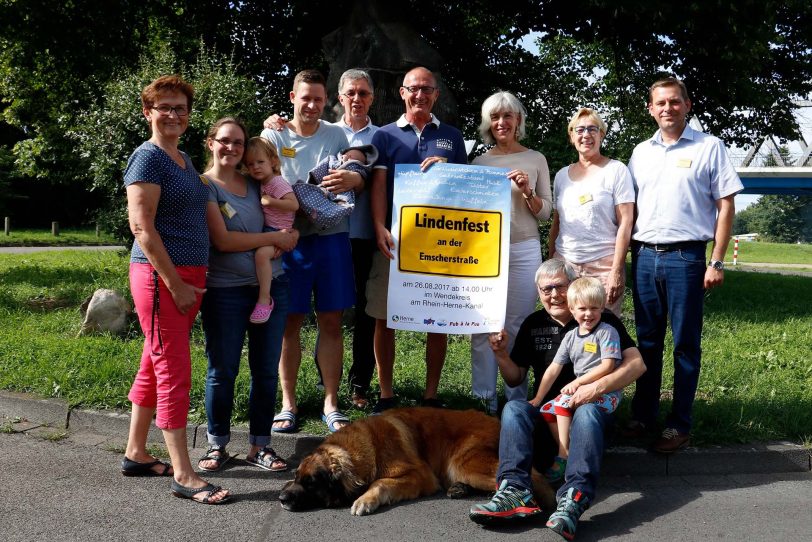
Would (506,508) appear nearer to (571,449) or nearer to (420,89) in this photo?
(571,449)

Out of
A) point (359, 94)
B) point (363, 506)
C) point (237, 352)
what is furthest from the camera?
point (359, 94)

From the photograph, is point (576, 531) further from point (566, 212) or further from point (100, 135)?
point (100, 135)

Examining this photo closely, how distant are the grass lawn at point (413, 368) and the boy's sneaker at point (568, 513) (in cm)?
164

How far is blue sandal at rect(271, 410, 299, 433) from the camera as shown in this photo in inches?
195

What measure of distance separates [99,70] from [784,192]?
4841cm

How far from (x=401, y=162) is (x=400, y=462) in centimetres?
217

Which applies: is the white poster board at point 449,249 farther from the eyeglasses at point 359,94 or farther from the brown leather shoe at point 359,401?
the brown leather shoe at point 359,401

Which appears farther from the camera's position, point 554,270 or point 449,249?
point 449,249

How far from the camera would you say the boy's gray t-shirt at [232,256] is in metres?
4.32

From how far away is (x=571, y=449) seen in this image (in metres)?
3.92

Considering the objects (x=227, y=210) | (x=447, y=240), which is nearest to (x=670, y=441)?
(x=447, y=240)

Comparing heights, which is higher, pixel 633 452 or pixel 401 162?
pixel 401 162

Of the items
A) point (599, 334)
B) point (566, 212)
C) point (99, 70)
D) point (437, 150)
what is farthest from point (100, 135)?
point (599, 334)

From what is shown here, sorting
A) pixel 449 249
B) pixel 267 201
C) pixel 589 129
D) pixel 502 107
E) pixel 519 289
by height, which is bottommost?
pixel 519 289
